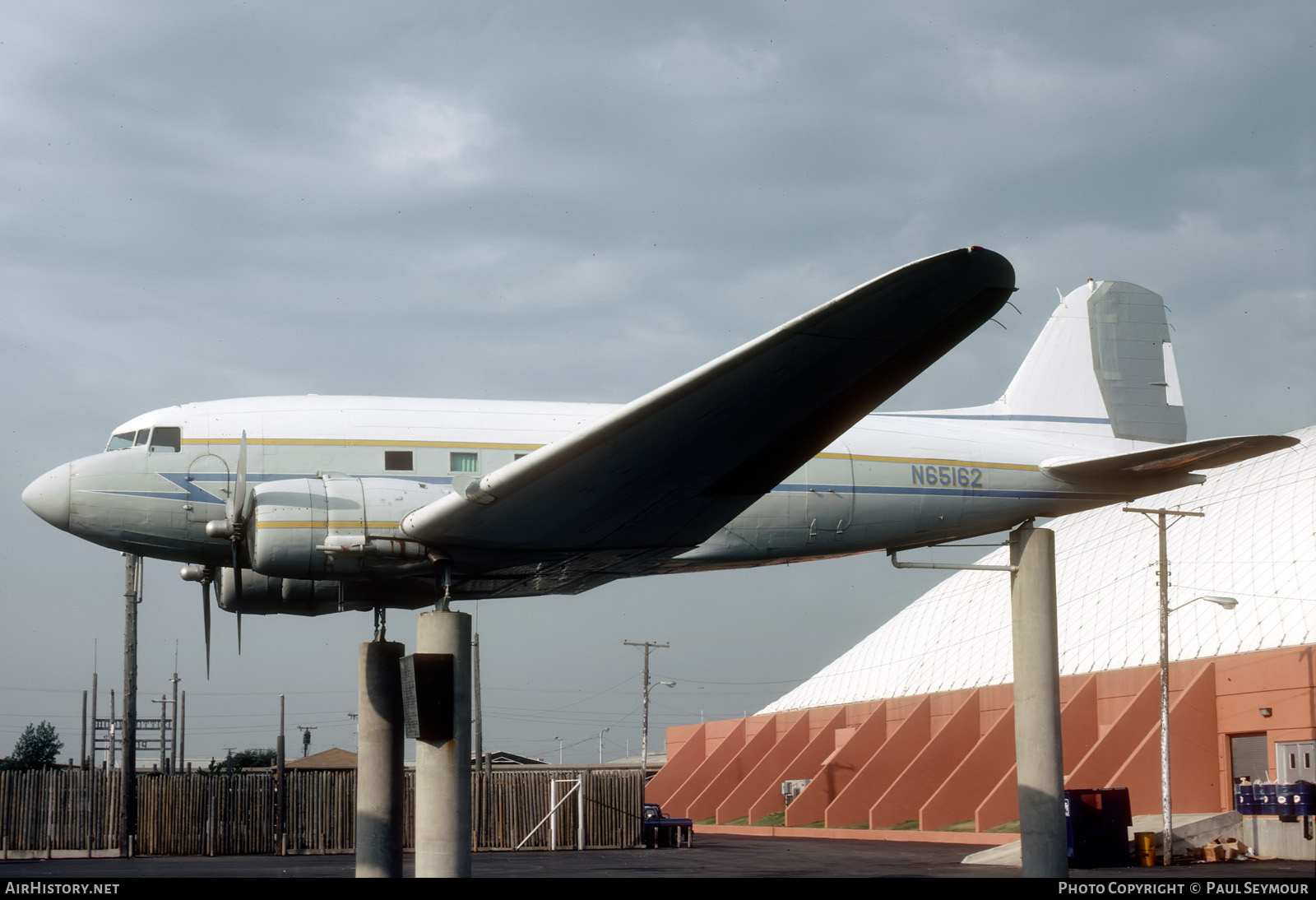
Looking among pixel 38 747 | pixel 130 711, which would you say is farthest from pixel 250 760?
pixel 130 711

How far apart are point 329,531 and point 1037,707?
12814 millimetres

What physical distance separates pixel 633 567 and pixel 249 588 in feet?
22.4

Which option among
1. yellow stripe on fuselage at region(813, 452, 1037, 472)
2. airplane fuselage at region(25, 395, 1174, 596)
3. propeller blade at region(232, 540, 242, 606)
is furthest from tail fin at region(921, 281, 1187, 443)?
propeller blade at region(232, 540, 242, 606)

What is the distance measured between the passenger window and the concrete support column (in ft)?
15.2

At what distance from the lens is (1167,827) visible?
3425 centimetres

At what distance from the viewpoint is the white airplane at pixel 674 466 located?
538 inches

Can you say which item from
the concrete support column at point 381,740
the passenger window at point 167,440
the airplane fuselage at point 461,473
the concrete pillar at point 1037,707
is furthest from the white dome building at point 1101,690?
the passenger window at point 167,440

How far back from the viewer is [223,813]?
3872cm

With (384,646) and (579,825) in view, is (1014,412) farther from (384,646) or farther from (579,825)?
(579,825)

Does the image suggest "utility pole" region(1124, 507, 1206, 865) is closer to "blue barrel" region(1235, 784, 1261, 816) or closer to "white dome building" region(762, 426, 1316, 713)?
"blue barrel" region(1235, 784, 1261, 816)

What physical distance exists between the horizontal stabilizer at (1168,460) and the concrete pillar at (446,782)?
37.2 feet

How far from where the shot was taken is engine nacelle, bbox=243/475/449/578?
1611cm
